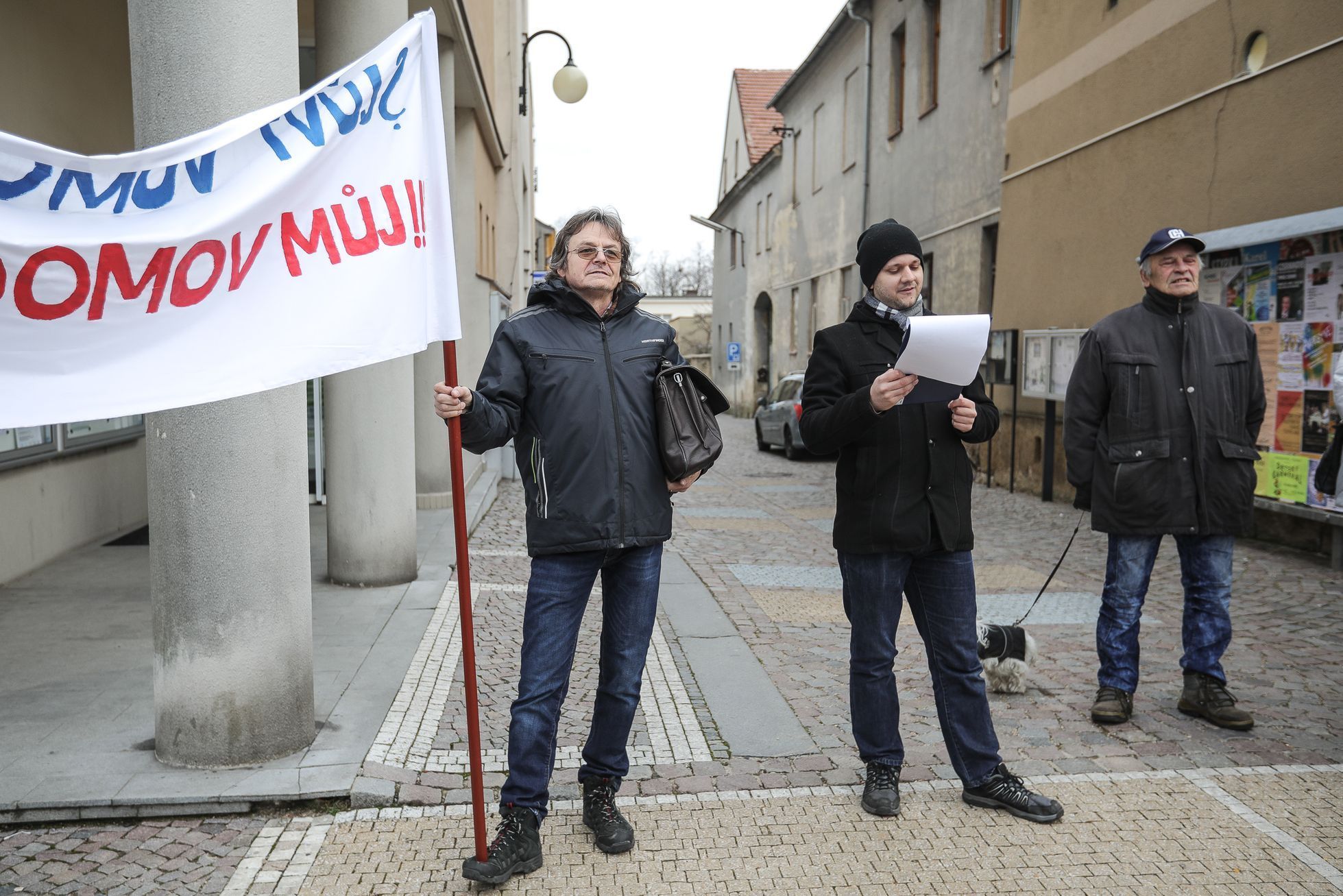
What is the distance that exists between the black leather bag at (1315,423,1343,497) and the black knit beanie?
2.13m

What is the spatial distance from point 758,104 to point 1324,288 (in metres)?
33.8

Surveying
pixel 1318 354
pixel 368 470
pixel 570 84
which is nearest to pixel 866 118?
pixel 570 84

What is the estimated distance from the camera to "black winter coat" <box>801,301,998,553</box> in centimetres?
373

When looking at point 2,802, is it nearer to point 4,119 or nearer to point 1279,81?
point 4,119

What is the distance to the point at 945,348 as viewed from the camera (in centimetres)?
337

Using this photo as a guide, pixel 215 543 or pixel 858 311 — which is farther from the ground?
pixel 858 311

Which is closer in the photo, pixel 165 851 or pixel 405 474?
pixel 165 851

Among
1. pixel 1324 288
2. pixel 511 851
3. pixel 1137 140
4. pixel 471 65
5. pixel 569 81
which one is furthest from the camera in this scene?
pixel 569 81

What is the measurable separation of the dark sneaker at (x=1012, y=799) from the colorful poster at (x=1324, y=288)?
628 cm

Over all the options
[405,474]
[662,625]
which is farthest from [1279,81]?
[405,474]

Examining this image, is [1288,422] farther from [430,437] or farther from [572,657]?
[572,657]

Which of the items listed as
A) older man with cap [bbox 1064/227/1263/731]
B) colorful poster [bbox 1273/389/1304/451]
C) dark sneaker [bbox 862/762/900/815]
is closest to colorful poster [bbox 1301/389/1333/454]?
colorful poster [bbox 1273/389/1304/451]

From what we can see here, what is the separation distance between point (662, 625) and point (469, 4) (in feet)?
24.2

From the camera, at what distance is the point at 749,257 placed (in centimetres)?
3800
